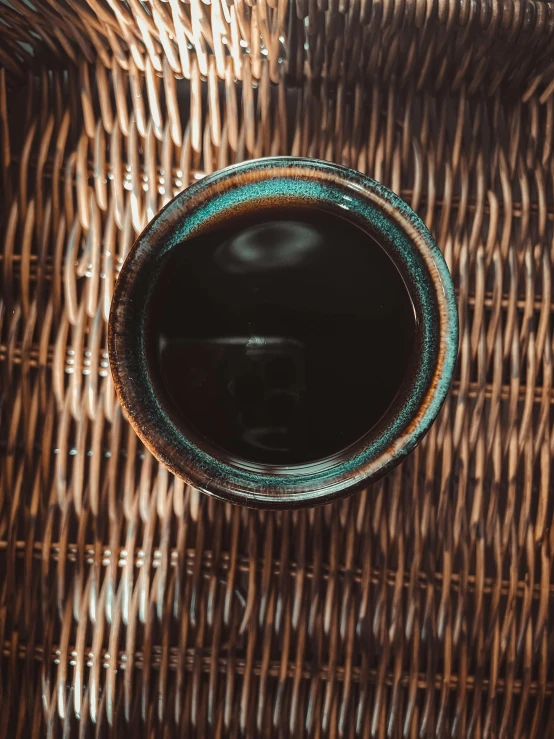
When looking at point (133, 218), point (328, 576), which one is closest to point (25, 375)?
point (133, 218)

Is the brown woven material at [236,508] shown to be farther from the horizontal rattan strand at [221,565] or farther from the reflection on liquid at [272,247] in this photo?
the reflection on liquid at [272,247]

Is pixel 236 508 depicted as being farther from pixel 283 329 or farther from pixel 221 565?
pixel 283 329

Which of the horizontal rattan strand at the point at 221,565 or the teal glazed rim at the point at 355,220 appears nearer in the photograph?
the teal glazed rim at the point at 355,220

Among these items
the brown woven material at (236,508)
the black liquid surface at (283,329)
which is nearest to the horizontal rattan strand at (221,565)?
the brown woven material at (236,508)

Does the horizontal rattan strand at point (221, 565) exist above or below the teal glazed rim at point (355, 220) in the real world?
below

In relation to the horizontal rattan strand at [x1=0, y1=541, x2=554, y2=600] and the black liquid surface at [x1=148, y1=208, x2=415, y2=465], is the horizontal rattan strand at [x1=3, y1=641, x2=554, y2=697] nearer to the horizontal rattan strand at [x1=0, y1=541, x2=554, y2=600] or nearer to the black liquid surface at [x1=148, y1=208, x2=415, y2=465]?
the horizontal rattan strand at [x1=0, y1=541, x2=554, y2=600]

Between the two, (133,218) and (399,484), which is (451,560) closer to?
(399,484)
